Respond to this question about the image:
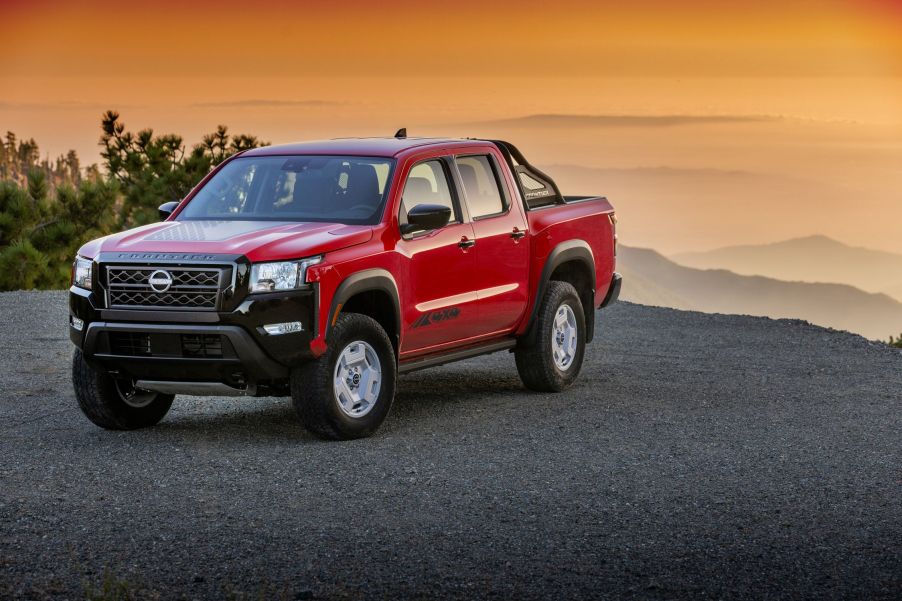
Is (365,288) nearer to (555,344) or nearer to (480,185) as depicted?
(480,185)

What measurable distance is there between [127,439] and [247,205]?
6.39ft

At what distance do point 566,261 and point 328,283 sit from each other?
3568 mm

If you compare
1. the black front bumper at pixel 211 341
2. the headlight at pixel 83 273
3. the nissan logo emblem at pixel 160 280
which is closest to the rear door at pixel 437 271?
the black front bumper at pixel 211 341

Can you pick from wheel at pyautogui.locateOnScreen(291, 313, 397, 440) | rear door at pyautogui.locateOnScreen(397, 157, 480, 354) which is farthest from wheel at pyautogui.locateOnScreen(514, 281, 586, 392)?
wheel at pyautogui.locateOnScreen(291, 313, 397, 440)

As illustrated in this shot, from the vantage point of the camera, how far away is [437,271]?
10.2 m

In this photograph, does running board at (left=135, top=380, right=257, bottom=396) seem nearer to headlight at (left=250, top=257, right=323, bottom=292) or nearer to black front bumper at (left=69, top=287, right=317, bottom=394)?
black front bumper at (left=69, top=287, right=317, bottom=394)

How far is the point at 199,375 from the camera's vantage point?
9.08 meters

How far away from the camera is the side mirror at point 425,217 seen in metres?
9.63

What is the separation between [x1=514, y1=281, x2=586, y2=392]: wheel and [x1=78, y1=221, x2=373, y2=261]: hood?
2.56m

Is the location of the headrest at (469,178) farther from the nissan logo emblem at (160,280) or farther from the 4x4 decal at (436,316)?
the nissan logo emblem at (160,280)

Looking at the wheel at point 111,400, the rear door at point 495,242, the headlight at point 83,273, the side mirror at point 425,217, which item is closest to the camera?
the headlight at point 83,273

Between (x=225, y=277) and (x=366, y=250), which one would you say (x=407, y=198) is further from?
(x=225, y=277)

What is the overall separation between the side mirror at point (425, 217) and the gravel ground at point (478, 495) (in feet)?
4.98

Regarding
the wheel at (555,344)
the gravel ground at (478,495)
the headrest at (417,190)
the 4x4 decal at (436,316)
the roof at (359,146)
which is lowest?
the gravel ground at (478,495)
